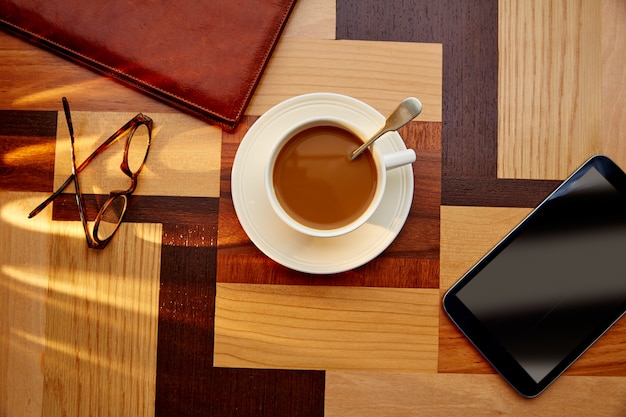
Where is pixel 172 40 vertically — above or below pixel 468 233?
above

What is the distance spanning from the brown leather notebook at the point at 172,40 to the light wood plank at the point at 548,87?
0.33m

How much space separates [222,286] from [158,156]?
20 cm

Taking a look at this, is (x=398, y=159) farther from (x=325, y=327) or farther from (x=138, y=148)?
(x=138, y=148)

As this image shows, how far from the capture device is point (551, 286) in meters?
0.71

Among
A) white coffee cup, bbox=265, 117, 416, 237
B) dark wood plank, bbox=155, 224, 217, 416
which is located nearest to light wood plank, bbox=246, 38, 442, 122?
white coffee cup, bbox=265, 117, 416, 237

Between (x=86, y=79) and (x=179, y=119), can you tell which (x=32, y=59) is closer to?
(x=86, y=79)

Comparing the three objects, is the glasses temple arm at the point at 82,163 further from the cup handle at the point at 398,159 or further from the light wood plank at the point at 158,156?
the cup handle at the point at 398,159

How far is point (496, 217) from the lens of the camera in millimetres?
715

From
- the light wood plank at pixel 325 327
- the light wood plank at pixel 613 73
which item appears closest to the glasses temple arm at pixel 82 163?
the light wood plank at pixel 325 327

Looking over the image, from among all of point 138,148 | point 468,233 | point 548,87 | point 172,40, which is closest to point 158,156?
point 138,148

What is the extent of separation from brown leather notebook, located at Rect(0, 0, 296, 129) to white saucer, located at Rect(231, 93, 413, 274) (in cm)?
7

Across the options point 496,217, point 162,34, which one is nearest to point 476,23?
point 496,217

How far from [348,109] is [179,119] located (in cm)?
24

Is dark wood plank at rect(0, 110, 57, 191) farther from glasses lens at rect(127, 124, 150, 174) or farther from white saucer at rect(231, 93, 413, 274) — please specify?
white saucer at rect(231, 93, 413, 274)
